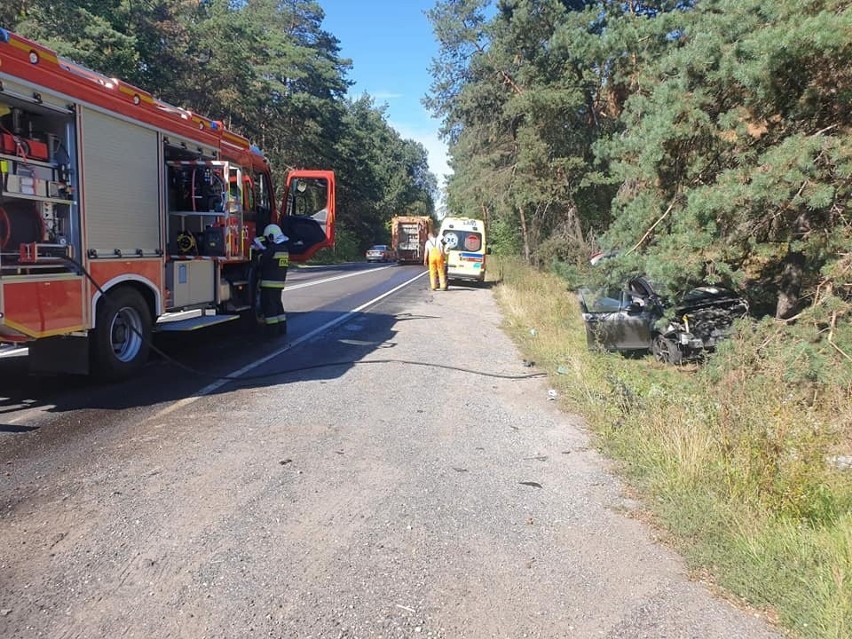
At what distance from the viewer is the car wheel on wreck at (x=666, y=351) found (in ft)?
31.1

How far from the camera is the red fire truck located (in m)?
5.57

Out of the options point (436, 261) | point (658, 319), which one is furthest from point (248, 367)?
point (436, 261)

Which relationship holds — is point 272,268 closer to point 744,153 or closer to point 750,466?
point 744,153

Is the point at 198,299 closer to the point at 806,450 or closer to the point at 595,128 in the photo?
the point at 806,450

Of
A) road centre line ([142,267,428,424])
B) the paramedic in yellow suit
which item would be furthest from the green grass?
the paramedic in yellow suit

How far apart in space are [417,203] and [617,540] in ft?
278

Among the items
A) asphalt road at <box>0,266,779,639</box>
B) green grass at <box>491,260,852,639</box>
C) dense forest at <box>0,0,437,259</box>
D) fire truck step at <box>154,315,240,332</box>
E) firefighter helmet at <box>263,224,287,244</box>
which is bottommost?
asphalt road at <box>0,266,779,639</box>

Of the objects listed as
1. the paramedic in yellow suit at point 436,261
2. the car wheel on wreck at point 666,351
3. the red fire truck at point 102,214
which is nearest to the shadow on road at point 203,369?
the red fire truck at point 102,214

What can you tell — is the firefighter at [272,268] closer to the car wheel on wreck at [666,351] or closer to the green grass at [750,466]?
the green grass at [750,466]

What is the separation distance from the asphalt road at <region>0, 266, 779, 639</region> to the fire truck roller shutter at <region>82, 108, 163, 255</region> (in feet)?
5.38

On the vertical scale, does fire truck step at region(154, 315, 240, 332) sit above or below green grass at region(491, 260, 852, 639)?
above

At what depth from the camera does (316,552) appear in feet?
11.4

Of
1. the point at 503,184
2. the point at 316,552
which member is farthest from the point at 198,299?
the point at 503,184

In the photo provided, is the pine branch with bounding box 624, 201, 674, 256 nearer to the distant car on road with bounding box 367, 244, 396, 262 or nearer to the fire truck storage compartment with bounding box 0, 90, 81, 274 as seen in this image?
the fire truck storage compartment with bounding box 0, 90, 81, 274
